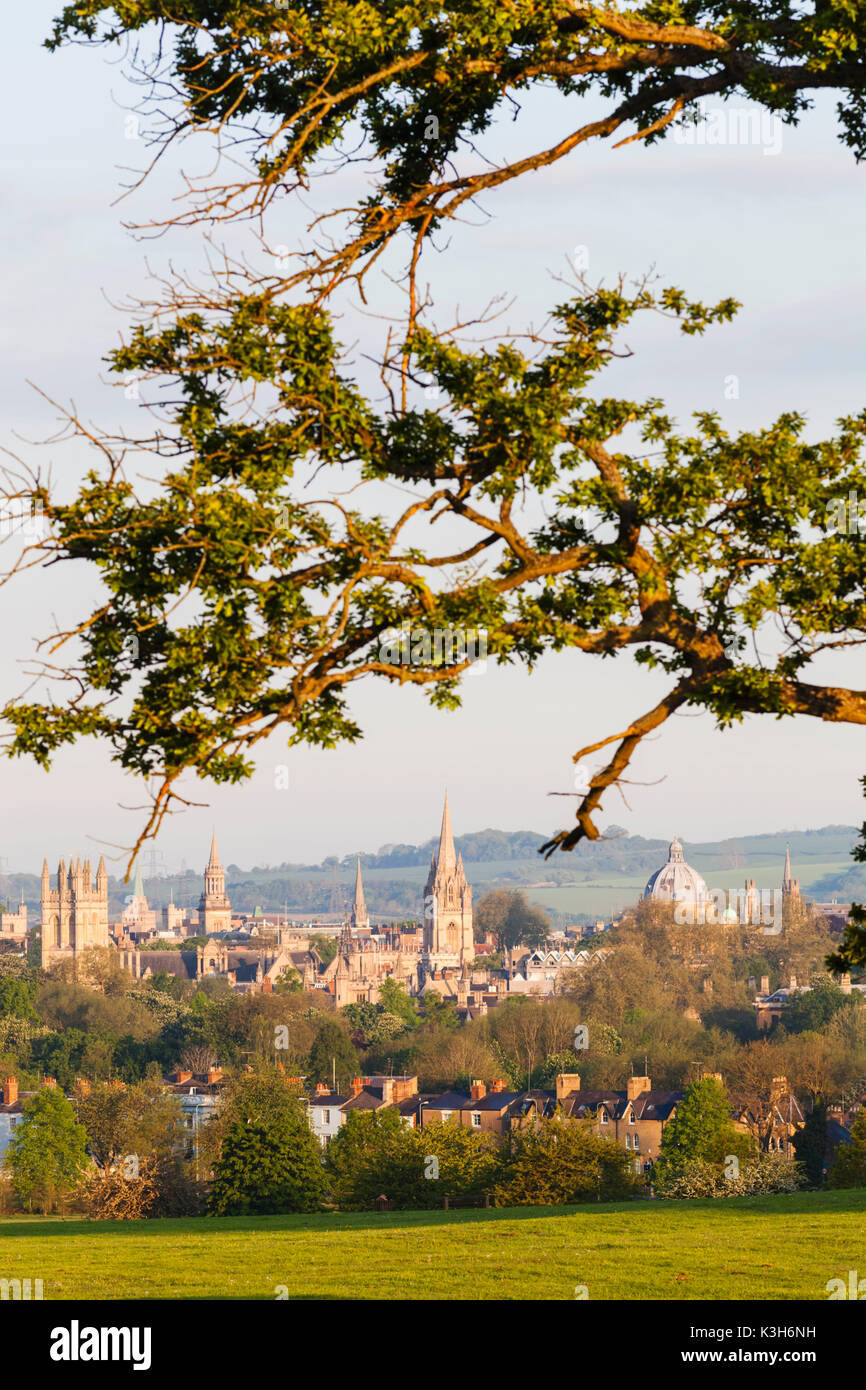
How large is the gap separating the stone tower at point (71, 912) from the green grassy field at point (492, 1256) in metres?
166

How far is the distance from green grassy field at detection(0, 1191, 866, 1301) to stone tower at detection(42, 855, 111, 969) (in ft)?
543

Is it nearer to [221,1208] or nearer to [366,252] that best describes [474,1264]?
[366,252]

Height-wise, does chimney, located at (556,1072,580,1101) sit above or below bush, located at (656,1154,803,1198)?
below

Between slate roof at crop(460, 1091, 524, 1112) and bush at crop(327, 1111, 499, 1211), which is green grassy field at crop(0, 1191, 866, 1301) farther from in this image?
slate roof at crop(460, 1091, 524, 1112)

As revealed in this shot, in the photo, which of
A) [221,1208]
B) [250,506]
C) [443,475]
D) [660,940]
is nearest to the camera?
[250,506]

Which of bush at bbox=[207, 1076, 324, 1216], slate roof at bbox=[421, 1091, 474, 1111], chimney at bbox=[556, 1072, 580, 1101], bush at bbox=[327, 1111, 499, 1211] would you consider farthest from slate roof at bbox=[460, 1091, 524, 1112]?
bush at bbox=[207, 1076, 324, 1216]

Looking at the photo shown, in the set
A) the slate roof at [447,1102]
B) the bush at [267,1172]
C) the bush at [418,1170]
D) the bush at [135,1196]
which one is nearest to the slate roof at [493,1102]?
the slate roof at [447,1102]

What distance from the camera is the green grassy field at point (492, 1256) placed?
16.2 metres

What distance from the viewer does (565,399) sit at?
8.91 metres

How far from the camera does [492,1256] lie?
18953 millimetres

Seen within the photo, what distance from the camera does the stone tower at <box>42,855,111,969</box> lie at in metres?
188

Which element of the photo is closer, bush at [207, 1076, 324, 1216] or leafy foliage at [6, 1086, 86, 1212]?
bush at [207, 1076, 324, 1216]

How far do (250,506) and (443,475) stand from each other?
1.24 m
